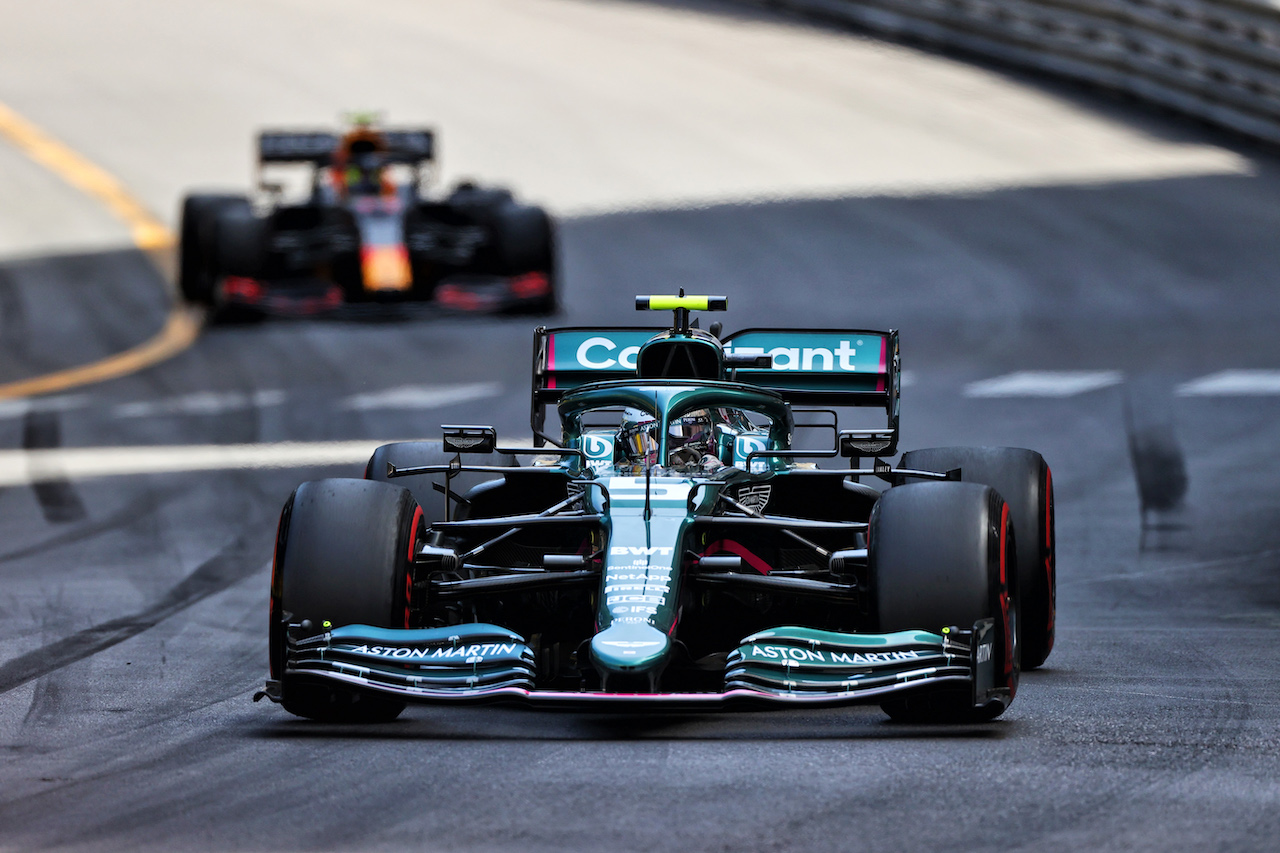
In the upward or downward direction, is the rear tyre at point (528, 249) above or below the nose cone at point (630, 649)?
above

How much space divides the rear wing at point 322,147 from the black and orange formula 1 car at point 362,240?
0.02 metres

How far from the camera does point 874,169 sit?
29.3m

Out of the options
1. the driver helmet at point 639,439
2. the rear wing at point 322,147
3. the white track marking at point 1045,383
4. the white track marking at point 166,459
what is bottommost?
the white track marking at point 166,459

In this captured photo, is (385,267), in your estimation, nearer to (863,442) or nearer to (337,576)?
(863,442)

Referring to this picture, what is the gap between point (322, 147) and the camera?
74.2 ft

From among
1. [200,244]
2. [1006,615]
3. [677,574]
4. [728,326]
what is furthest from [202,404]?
[1006,615]

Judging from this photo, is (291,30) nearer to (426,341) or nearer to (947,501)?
(426,341)

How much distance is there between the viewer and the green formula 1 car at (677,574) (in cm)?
832

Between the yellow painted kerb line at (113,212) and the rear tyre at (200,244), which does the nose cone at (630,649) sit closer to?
the yellow painted kerb line at (113,212)

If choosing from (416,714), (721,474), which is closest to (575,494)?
(721,474)

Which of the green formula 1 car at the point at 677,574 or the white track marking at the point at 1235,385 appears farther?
the white track marking at the point at 1235,385

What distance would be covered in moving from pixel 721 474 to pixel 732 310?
1292 centimetres

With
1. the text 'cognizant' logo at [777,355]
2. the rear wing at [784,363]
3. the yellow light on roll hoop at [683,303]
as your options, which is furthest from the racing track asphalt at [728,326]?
the yellow light on roll hoop at [683,303]

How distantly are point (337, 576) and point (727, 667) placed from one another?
1.71m
